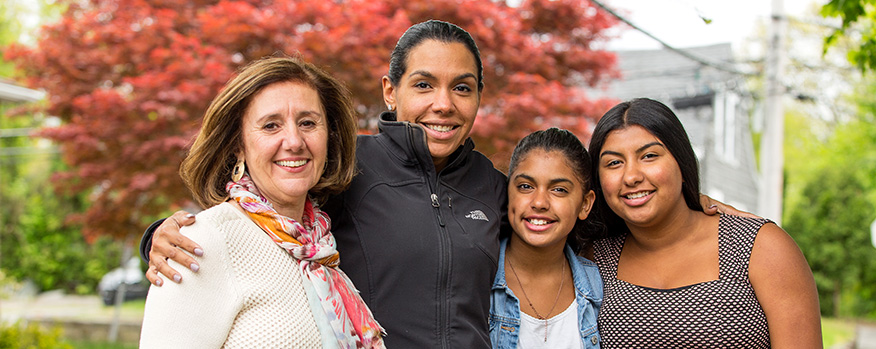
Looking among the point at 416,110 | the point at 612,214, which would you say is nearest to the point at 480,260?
the point at 416,110

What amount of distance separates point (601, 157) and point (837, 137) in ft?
68.1

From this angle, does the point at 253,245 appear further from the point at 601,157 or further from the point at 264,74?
the point at 601,157

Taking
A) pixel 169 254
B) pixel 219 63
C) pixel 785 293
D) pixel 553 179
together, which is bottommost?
pixel 785 293

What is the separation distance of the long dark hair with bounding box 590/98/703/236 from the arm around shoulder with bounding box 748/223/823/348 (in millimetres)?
380

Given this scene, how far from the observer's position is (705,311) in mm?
2762

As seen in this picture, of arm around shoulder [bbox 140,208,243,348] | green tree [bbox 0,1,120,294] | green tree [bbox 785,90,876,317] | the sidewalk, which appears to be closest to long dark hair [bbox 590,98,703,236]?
arm around shoulder [bbox 140,208,243,348]

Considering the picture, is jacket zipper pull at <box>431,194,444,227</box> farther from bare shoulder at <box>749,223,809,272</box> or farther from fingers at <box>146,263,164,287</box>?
bare shoulder at <box>749,223,809,272</box>

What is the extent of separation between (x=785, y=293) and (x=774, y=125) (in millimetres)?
8436

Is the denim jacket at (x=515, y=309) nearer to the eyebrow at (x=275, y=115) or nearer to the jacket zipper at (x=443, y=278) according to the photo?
the jacket zipper at (x=443, y=278)

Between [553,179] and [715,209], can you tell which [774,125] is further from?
[553,179]

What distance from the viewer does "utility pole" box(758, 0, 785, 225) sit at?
999 centimetres

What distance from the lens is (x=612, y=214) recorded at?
3242 mm

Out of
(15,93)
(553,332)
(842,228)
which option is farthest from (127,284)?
(842,228)

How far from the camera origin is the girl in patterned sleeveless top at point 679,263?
2.70 meters
